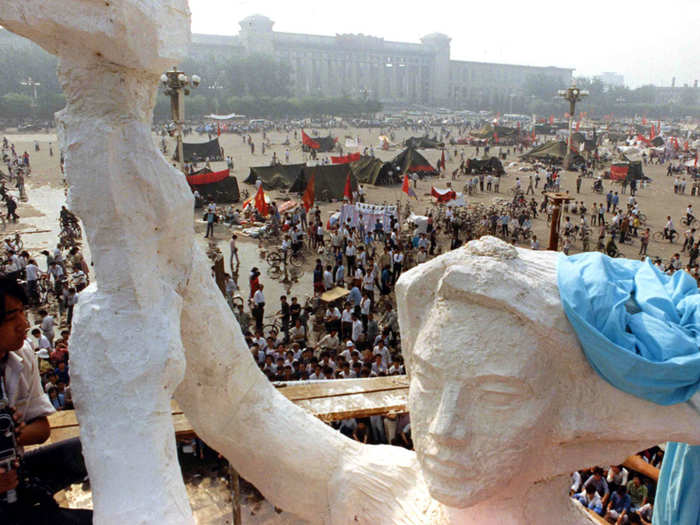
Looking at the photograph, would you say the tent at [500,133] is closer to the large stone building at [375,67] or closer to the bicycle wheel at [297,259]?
the bicycle wheel at [297,259]

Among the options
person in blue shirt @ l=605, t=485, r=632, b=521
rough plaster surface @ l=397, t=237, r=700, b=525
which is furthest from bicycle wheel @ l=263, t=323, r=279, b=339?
rough plaster surface @ l=397, t=237, r=700, b=525

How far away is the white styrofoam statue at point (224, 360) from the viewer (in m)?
1.76

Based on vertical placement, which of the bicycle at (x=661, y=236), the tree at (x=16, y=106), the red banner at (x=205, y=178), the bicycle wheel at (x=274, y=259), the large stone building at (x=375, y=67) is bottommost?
the bicycle wheel at (x=274, y=259)

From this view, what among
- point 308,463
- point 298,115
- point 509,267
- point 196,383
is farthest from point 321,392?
point 298,115

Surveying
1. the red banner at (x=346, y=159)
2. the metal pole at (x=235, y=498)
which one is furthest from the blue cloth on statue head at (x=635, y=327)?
the red banner at (x=346, y=159)

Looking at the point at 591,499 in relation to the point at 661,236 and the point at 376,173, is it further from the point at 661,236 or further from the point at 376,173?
the point at 376,173

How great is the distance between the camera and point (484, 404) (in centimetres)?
215

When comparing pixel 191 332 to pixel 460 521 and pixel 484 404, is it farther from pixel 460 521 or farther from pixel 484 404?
pixel 460 521

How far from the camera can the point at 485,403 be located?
2.15m

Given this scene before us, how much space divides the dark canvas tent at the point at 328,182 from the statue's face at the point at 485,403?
20.7 meters

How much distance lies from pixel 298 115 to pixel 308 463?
220ft

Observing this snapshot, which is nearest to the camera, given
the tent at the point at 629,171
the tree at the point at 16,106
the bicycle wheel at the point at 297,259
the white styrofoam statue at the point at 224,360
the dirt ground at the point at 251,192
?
the white styrofoam statue at the point at 224,360

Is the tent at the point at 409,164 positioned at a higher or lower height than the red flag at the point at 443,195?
higher

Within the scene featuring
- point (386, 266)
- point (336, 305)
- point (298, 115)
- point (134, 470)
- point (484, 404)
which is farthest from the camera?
point (298, 115)
